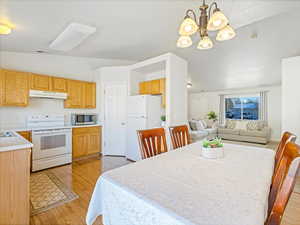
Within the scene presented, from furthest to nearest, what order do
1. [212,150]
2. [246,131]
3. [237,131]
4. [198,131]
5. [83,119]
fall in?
[237,131] → [246,131] → [198,131] → [83,119] → [212,150]

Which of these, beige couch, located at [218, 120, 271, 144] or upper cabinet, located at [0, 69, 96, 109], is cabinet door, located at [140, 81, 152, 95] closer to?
upper cabinet, located at [0, 69, 96, 109]

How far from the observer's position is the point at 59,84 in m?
3.60

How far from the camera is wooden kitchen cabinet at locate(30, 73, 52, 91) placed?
3230 mm

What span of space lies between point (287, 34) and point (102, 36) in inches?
153

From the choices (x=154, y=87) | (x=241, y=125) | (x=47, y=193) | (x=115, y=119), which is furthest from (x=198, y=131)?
(x=47, y=193)

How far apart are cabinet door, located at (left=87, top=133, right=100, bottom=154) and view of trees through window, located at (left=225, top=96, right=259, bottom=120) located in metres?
6.43

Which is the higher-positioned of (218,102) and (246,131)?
(218,102)

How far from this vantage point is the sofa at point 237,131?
5.57m

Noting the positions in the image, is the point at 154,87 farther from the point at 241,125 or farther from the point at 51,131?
the point at 241,125

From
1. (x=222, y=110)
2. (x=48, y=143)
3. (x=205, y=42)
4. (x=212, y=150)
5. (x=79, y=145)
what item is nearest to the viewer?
(x=212, y=150)

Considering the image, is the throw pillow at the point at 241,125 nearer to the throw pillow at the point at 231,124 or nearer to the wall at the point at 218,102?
the throw pillow at the point at 231,124

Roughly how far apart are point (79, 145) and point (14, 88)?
172cm

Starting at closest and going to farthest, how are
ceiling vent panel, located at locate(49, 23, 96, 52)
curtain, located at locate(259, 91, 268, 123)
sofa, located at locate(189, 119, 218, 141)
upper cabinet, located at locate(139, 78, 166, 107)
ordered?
ceiling vent panel, located at locate(49, 23, 96, 52) < upper cabinet, located at locate(139, 78, 166, 107) < sofa, located at locate(189, 119, 218, 141) < curtain, located at locate(259, 91, 268, 123)

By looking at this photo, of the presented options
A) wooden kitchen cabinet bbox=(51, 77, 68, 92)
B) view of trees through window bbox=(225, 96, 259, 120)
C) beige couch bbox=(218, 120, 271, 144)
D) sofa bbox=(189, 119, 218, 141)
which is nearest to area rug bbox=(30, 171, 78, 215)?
wooden kitchen cabinet bbox=(51, 77, 68, 92)
